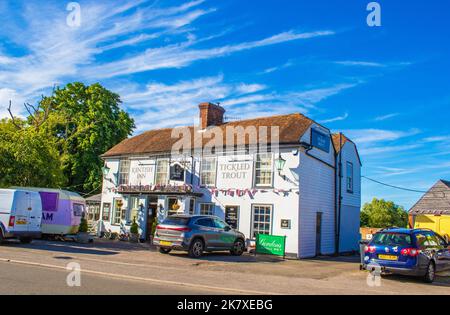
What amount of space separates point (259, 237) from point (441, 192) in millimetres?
19204

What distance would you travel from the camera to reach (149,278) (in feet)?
34.2

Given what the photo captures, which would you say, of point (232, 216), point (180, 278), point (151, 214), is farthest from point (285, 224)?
point (180, 278)

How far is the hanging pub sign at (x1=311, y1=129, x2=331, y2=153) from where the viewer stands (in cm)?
2141

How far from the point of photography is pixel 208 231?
17.1 meters

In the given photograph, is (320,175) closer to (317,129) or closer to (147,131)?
(317,129)

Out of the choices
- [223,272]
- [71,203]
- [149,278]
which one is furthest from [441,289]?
[71,203]

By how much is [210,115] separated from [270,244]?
33.6ft

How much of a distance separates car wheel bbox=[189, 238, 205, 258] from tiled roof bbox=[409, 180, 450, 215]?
68.7 ft

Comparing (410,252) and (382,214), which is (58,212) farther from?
(382,214)

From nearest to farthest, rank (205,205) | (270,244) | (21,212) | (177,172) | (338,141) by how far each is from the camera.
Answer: (21,212) → (270,244) → (205,205) → (177,172) → (338,141)

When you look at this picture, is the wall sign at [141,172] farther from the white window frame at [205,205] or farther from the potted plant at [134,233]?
the white window frame at [205,205]

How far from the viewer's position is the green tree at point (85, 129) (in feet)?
119

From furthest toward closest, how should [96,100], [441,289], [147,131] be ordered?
[96,100] → [147,131] → [441,289]

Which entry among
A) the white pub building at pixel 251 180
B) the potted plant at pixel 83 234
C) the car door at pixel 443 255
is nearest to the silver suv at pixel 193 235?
the white pub building at pixel 251 180
